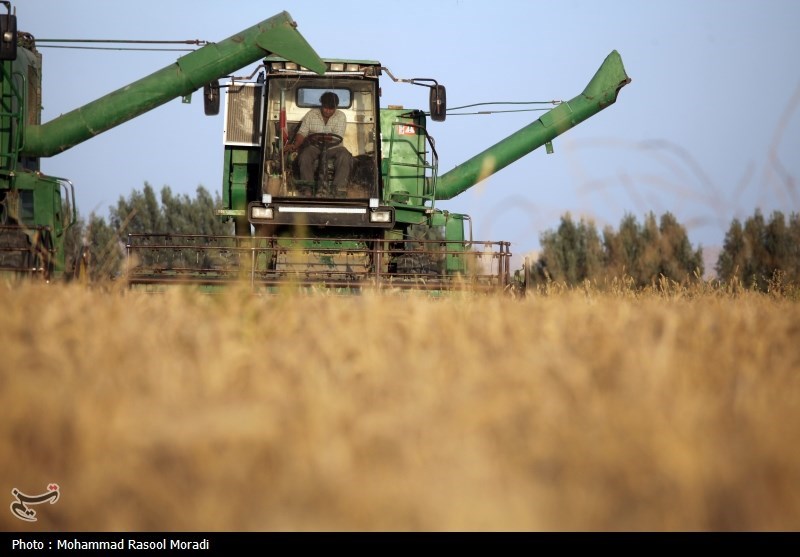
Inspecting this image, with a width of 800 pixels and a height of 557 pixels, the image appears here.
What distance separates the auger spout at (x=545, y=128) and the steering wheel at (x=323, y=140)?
373 centimetres

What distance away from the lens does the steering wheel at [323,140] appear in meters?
11.5

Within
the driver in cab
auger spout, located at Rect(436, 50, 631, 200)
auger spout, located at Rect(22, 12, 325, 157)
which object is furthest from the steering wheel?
auger spout, located at Rect(436, 50, 631, 200)

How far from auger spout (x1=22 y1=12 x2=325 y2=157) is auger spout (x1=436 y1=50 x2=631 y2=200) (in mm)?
4017

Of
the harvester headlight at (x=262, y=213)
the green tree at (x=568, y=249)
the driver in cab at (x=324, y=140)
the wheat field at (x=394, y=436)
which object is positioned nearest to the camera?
the wheat field at (x=394, y=436)

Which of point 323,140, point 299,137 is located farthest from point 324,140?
point 299,137

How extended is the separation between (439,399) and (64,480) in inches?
28.9

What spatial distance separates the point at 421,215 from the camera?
43.5 feet

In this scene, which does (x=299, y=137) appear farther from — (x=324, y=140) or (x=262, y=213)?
(x=262, y=213)

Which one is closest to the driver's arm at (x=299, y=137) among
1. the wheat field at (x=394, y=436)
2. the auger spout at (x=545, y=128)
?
the auger spout at (x=545, y=128)

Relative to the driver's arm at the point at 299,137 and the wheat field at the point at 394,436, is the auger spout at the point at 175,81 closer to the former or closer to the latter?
the driver's arm at the point at 299,137

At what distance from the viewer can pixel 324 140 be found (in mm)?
11586

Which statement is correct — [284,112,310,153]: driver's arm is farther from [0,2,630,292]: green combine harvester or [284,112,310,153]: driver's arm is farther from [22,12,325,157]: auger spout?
[22,12,325,157]: auger spout

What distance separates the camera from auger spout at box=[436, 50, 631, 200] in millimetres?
15188

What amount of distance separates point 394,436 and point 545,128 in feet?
46.9
